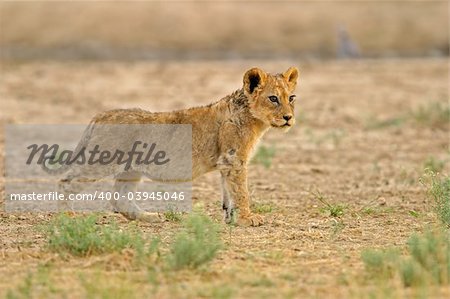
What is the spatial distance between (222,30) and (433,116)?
2134 centimetres

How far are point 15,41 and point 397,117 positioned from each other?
23.2 metres

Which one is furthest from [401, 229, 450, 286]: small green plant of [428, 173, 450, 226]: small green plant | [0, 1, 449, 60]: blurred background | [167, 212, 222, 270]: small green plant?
[0, 1, 449, 60]: blurred background

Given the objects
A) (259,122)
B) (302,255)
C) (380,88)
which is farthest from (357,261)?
(380,88)

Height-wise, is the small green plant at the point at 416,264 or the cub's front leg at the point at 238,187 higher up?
the cub's front leg at the point at 238,187

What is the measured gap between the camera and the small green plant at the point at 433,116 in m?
20.1

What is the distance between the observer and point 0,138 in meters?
18.5

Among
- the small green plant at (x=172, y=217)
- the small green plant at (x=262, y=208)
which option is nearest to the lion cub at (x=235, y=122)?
the small green plant at (x=172, y=217)

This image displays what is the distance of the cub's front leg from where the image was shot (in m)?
10.2

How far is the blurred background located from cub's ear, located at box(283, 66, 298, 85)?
25896mm

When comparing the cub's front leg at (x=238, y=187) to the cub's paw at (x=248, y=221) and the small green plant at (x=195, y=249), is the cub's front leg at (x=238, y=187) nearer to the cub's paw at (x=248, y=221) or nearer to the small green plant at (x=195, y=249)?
the cub's paw at (x=248, y=221)

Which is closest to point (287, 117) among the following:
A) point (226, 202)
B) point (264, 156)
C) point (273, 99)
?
point (273, 99)

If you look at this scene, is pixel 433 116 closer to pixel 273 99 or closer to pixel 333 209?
pixel 333 209

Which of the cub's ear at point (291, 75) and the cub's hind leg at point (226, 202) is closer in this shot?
the cub's hind leg at point (226, 202)

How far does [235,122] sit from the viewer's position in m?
10.4
